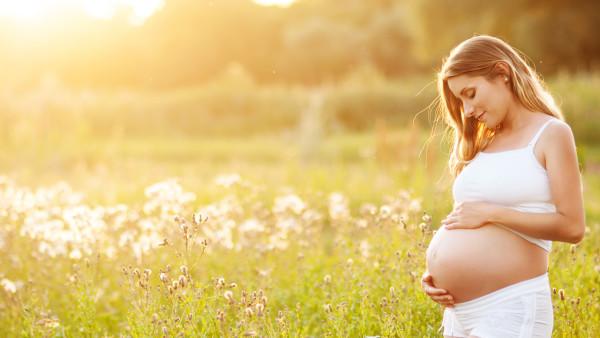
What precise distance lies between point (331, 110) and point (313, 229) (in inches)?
677

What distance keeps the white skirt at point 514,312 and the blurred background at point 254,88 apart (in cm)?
107

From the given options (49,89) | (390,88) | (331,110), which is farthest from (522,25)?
(49,89)

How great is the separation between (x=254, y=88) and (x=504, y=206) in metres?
22.9

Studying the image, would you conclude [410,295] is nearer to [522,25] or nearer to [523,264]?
[523,264]

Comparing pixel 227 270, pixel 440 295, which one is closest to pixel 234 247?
pixel 227 270

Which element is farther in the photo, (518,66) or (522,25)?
(522,25)

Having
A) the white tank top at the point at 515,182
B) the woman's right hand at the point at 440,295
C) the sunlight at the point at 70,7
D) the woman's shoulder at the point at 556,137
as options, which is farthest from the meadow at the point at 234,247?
the sunlight at the point at 70,7

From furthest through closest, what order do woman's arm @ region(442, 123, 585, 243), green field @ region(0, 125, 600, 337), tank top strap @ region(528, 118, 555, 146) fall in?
1. green field @ region(0, 125, 600, 337)
2. tank top strap @ region(528, 118, 555, 146)
3. woman's arm @ region(442, 123, 585, 243)

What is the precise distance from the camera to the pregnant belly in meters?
2.78

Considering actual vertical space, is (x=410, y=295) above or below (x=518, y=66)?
below

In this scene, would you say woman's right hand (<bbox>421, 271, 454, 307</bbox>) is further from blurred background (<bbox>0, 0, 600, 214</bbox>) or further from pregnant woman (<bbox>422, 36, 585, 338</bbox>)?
blurred background (<bbox>0, 0, 600, 214</bbox>)

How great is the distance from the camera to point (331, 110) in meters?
22.0

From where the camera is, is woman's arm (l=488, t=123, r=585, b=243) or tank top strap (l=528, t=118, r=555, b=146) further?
tank top strap (l=528, t=118, r=555, b=146)

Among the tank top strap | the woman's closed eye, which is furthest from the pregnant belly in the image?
the woman's closed eye
